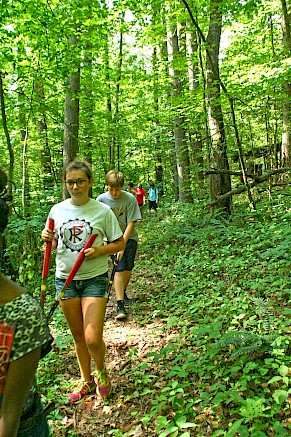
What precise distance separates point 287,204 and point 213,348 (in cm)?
560

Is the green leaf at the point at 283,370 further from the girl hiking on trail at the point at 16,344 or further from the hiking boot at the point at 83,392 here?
the girl hiking on trail at the point at 16,344

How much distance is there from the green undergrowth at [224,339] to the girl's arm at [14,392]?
181 centimetres

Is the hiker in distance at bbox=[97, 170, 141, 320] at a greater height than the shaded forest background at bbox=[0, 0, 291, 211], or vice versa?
the shaded forest background at bbox=[0, 0, 291, 211]

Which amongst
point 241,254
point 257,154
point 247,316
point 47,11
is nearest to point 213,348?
point 247,316

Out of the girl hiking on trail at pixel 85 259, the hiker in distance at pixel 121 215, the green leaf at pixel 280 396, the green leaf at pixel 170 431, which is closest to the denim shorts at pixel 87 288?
the girl hiking on trail at pixel 85 259

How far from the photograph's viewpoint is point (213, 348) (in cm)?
373

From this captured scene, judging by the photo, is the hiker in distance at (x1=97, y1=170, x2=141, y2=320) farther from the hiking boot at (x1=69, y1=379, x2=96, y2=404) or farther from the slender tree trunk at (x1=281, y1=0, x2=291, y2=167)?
the slender tree trunk at (x1=281, y1=0, x2=291, y2=167)

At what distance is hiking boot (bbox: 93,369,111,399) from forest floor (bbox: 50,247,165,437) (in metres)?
0.07

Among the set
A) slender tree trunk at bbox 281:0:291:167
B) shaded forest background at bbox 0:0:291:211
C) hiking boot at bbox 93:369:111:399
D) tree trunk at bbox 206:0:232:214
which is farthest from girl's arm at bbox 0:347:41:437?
slender tree trunk at bbox 281:0:291:167

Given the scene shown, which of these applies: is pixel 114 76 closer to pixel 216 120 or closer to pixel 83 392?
pixel 216 120

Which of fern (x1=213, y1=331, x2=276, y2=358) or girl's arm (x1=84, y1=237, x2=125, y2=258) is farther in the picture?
fern (x1=213, y1=331, x2=276, y2=358)

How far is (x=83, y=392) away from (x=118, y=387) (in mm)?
380

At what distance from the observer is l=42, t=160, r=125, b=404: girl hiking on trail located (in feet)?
11.0

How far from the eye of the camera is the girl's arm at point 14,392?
130 centimetres
